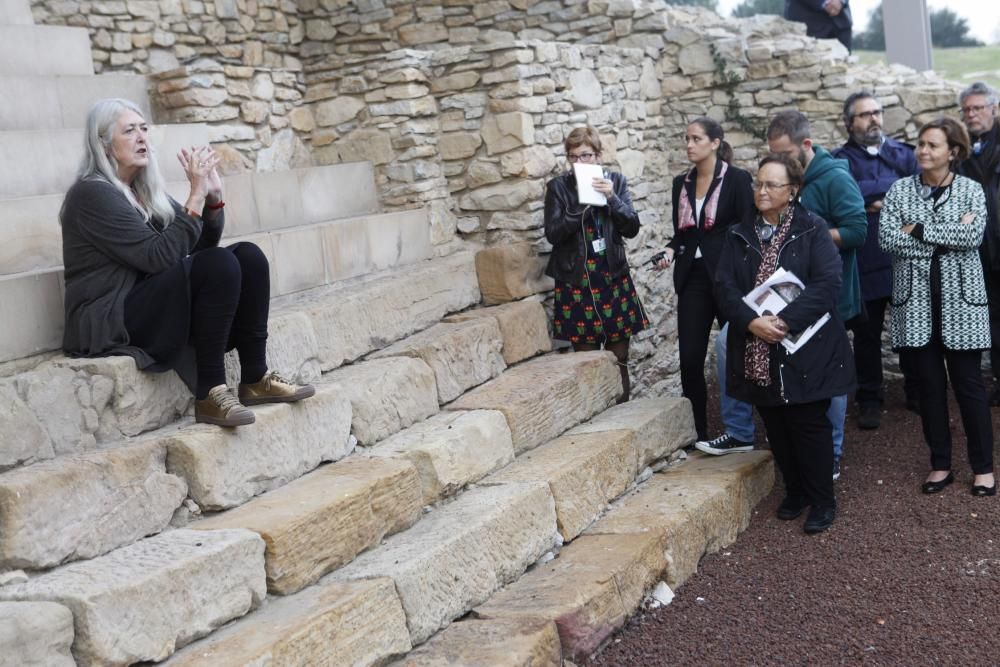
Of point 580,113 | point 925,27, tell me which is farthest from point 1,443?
point 925,27

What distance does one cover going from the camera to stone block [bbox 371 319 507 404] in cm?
509

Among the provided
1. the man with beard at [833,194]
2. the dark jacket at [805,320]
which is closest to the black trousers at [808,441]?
the dark jacket at [805,320]

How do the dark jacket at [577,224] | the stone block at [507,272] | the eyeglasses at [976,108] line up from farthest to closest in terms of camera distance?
the stone block at [507,272] → the eyeglasses at [976,108] → the dark jacket at [577,224]

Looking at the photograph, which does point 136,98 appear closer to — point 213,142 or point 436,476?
point 213,142

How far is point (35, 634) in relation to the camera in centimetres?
270

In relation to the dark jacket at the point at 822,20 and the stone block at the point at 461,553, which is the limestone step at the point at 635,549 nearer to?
the stone block at the point at 461,553

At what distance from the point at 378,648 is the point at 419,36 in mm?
5646

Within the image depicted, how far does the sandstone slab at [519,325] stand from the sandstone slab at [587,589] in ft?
4.99

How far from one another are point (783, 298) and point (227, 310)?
2352 mm

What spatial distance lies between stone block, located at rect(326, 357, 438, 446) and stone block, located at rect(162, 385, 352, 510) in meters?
0.11

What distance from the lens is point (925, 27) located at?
8.96 meters

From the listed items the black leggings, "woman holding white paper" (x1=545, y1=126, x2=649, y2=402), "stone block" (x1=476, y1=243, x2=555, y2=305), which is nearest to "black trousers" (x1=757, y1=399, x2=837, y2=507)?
"woman holding white paper" (x1=545, y1=126, x2=649, y2=402)

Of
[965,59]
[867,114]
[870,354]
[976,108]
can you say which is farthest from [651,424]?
[965,59]

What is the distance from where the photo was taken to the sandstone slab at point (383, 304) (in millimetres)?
4930
